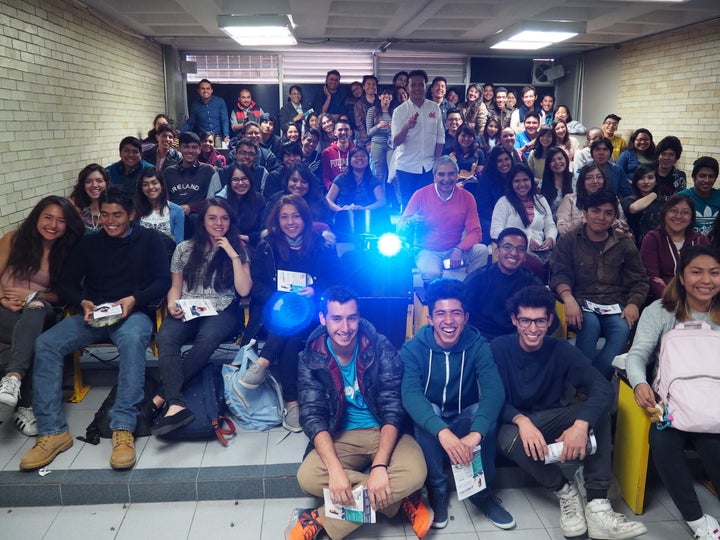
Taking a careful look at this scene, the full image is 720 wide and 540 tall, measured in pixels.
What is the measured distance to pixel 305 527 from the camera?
8.16 feet

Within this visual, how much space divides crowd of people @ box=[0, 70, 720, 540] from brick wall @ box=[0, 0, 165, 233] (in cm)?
79

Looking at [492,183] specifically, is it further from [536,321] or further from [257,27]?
[257,27]

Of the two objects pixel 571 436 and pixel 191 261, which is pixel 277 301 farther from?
pixel 571 436

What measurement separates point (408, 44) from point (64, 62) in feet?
17.3

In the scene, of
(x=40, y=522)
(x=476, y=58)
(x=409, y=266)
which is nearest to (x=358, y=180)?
(x=409, y=266)

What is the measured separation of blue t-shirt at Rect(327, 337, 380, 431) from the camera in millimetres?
2766

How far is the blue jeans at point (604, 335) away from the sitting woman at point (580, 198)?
117 cm

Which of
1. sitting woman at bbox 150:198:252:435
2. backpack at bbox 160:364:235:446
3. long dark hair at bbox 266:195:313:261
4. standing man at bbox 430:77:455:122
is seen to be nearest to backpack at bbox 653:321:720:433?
long dark hair at bbox 266:195:313:261

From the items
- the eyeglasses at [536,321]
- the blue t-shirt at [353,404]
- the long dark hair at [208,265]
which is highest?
the long dark hair at [208,265]

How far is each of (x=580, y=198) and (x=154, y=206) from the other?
338 cm

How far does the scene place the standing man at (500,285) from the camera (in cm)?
341

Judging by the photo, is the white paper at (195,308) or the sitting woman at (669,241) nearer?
the white paper at (195,308)

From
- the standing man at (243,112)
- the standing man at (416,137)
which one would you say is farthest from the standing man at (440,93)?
the standing man at (243,112)

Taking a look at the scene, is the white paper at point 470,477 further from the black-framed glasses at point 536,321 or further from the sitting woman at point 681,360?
the sitting woman at point 681,360
